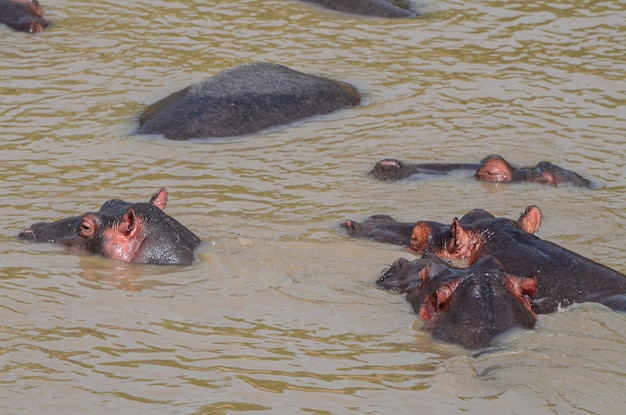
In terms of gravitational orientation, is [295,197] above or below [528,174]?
below

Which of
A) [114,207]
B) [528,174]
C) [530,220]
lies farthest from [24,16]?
[530,220]

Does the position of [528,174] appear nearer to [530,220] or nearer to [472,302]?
[530,220]

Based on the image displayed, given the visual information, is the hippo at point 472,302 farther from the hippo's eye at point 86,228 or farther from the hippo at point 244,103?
the hippo at point 244,103

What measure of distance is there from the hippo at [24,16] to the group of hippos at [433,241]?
248cm

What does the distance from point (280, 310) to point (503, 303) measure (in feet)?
3.65

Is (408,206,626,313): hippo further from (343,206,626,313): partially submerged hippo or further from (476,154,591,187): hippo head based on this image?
(476,154,591,187): hippo head

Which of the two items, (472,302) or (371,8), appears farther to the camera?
(371,8)

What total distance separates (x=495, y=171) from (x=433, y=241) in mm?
1501

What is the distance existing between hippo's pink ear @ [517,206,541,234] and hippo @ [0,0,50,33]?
6.05 meters

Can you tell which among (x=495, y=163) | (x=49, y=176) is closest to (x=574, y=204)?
(x=495, y=163)

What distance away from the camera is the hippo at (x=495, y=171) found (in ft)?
29.1

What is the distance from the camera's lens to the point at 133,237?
23.9 ft

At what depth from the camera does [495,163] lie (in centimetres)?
888

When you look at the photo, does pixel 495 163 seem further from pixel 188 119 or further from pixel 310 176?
pixel 188 119
